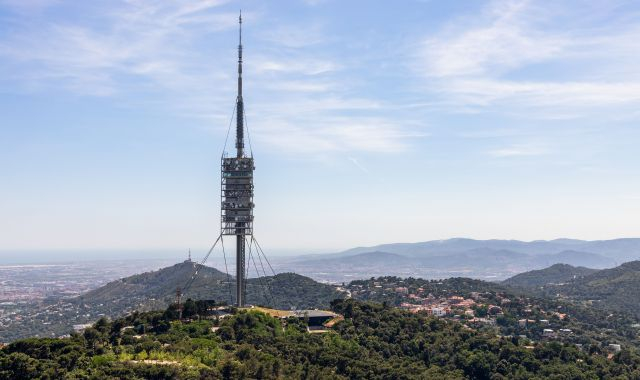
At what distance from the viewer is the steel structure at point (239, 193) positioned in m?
79.0

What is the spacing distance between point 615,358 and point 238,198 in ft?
149

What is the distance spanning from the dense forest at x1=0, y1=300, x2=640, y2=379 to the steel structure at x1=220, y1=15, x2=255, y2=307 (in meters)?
10.6

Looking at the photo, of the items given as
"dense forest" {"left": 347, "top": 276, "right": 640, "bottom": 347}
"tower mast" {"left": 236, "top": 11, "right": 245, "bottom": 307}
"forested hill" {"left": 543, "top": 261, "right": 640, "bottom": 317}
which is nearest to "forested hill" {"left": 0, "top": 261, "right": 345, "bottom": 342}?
"dense forest" {"left": 347, "top": 276, "right": 640, "bottom": 347}

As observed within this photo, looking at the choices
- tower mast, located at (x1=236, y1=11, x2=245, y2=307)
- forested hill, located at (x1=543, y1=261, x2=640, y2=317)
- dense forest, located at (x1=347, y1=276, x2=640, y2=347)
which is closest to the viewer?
tower mast, located at (x1=236, y1=11, x2=245, y2=307)

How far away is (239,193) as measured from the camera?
79.5 m

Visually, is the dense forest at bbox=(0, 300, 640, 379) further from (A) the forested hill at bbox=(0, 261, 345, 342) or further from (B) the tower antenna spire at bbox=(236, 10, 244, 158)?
(A) the forested hill at bbox=(0, 261, 345, 342)

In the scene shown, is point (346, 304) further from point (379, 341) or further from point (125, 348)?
point (125, 348)

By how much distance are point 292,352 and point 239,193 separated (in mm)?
26914

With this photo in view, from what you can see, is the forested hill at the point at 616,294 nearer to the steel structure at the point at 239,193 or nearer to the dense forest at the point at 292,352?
the dense forest at the point at 292,352

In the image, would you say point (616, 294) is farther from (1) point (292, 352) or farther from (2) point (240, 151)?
(1) point (292, 352)

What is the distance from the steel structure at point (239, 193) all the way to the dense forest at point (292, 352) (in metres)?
10.6

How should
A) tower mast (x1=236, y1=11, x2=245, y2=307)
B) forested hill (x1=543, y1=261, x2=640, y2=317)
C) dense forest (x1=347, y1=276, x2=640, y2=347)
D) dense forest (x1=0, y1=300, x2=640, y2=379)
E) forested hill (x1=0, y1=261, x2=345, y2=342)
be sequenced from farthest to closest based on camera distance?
forested hill (x1=543, y1=261, x2=640, y2=317), forested hill (x1=0, y1=261, x2=345, y2=342), dense forest (x1=347, y1=276, x2=640, y2=347), tower mast (x1=236, y1=11, x2=245, y2=307), dense forest (x1=0, y1=300, x2=640, y2=379)

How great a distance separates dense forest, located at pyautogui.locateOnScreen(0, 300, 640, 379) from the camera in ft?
156

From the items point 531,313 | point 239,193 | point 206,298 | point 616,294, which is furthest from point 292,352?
point 616,294
